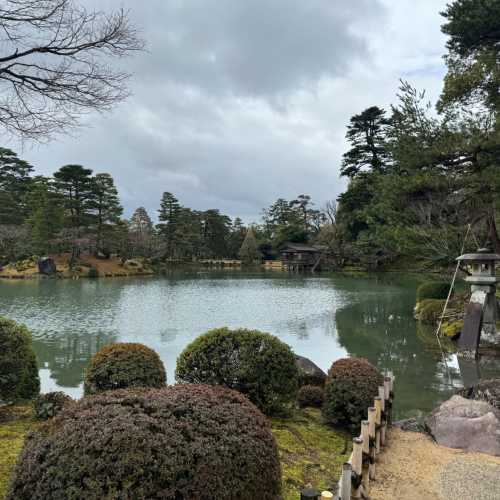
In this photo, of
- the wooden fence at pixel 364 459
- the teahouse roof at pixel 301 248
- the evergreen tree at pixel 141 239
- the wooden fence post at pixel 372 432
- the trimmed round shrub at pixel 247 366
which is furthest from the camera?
the teahouse roof at pixel 301 248

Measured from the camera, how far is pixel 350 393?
4.53 m

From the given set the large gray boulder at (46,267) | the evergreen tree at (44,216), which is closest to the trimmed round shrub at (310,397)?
the large gray boulder at (46,267)

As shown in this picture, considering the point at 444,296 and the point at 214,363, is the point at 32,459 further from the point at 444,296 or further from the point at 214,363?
the point at 444,296

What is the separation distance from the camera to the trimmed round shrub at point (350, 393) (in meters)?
4.51

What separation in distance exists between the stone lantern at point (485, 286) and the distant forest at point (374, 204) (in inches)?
76.2

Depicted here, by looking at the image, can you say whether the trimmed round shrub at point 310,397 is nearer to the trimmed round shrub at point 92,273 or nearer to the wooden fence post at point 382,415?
the wooden fence post at point 382,415

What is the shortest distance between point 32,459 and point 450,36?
15.3 m

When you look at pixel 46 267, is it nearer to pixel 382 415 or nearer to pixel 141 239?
pixel 141 239

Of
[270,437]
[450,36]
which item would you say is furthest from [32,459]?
[450,36]

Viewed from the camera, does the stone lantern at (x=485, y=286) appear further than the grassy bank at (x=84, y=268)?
No

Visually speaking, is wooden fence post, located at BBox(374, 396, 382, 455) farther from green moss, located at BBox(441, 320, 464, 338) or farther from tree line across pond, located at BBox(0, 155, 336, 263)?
tree line across pond, located at BBox(0, 155, 336, 263)

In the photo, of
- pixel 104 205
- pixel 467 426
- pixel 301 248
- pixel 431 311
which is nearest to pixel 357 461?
pixel 467 426

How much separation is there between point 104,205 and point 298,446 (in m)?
39.1

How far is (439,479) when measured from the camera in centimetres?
341
